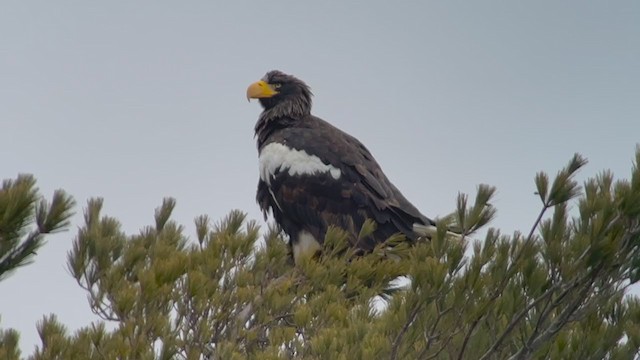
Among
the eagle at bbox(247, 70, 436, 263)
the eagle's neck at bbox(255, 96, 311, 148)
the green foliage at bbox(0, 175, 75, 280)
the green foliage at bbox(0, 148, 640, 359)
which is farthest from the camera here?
the eagle's neck at bbox(255, 96, 311, 148)

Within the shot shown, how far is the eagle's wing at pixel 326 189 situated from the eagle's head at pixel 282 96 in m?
0.58

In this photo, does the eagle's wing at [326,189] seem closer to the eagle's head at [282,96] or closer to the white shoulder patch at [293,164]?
the white shoulder patch at [293,164]

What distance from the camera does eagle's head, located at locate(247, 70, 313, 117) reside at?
8344 mm

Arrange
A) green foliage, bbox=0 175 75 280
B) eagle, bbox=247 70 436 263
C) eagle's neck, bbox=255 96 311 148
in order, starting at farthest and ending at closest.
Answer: eagle's neck, bbox=255 96 311 148
eagle, bbox=247 70 436 263
green foliage, bbox=0 175 75 280

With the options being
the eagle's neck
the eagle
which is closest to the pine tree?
the eagle

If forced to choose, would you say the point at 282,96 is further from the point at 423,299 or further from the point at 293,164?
the point at 423,299

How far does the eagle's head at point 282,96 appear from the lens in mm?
8344

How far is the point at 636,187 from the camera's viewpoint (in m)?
4.03

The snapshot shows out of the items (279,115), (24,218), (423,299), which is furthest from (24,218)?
(279,115)

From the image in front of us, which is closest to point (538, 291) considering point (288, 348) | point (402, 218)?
point (288, 348)

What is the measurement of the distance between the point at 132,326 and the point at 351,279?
4.42ft

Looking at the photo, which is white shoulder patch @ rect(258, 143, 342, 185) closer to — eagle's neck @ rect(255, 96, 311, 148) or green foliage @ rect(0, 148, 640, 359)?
eagle's neck @ rect(255, 96, 311, 148)

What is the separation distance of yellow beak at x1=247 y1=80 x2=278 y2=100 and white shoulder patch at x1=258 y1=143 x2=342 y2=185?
93cm

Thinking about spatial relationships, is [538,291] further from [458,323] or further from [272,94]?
[272,94]
